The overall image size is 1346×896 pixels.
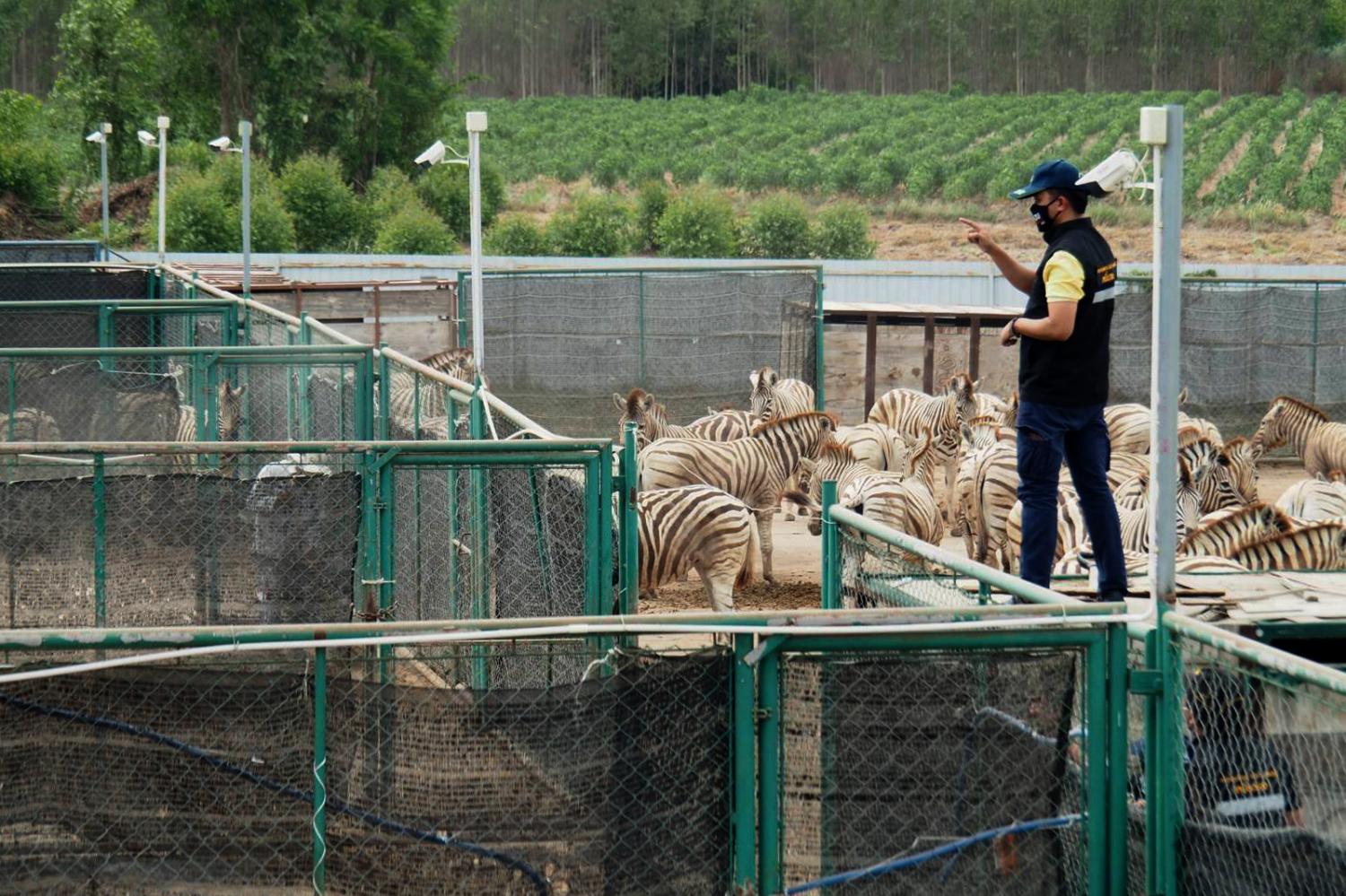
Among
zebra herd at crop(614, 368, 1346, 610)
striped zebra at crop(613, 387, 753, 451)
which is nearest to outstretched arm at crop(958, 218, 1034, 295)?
zebra herd at crop(614, 368, 1346, 610)

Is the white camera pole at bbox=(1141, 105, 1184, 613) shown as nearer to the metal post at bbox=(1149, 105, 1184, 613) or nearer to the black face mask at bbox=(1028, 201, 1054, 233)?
the metal post at bbox=(1149, 105, 1184, 613)

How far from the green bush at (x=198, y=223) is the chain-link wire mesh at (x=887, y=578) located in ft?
123

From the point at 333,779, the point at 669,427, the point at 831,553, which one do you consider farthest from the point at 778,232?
the point at 333,779

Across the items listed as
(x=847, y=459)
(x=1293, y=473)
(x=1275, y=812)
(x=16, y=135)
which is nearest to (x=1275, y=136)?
(x=16, y=135)

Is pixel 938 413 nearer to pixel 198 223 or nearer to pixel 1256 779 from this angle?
pixel 1256 779

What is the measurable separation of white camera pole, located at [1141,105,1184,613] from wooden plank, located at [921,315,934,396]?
17973 millimetres

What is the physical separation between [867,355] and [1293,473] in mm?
5635

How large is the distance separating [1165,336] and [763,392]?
626 inches

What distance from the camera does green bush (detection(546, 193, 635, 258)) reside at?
4994 centimetres

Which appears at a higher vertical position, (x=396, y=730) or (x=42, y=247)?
(x=42, y=247)

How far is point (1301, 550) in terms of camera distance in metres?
10.6

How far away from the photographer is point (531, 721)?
489 cm

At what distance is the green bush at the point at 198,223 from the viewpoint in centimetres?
4222

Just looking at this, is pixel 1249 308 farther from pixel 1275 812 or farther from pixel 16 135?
Answer: pixel 16 135
